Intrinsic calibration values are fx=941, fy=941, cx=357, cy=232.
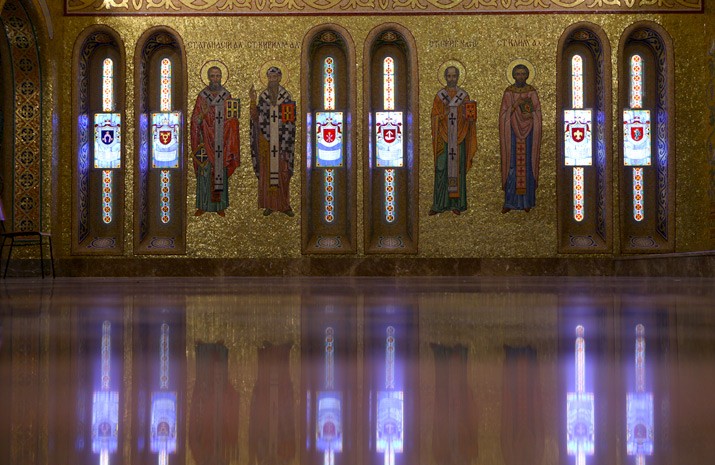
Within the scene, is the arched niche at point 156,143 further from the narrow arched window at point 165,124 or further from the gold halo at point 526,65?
the gold halo at point 526,65

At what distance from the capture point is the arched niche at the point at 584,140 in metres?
16.0

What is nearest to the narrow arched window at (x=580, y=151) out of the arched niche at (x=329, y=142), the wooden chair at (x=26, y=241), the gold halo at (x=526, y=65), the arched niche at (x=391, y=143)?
the gold halo at (x=526, y=65)

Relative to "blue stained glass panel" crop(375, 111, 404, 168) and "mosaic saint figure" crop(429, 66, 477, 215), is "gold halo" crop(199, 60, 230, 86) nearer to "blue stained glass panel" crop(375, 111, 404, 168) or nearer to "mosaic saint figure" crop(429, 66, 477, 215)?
"blue stained glass panel" crop(375, 111, 404, 168)

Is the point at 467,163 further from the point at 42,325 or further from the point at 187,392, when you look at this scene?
the point at 187,392

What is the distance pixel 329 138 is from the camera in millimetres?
16219

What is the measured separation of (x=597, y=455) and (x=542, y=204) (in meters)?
15.5

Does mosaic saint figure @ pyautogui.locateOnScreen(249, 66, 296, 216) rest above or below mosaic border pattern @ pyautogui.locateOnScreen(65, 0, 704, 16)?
below

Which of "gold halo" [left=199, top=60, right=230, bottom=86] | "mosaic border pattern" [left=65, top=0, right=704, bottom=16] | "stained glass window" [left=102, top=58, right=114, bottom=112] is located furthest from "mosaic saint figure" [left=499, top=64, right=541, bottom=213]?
"stained glass window" [left=102, top=58, right=114, bottom=112]

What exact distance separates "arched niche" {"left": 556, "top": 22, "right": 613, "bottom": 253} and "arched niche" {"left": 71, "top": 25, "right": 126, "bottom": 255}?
756 centimetres

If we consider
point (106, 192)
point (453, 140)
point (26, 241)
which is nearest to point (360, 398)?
point (453, 140)

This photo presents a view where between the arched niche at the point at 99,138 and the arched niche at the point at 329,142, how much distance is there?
320 centimetres

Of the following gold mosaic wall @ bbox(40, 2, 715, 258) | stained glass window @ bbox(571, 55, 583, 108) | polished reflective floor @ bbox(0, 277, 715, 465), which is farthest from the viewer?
stained glass window @ bbox(571, 55, 583, 108)

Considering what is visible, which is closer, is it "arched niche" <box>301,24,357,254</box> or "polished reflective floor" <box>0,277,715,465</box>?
"polished reflective floor" <box>0,277,715,465</box>

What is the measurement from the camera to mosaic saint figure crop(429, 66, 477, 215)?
52.2ft
